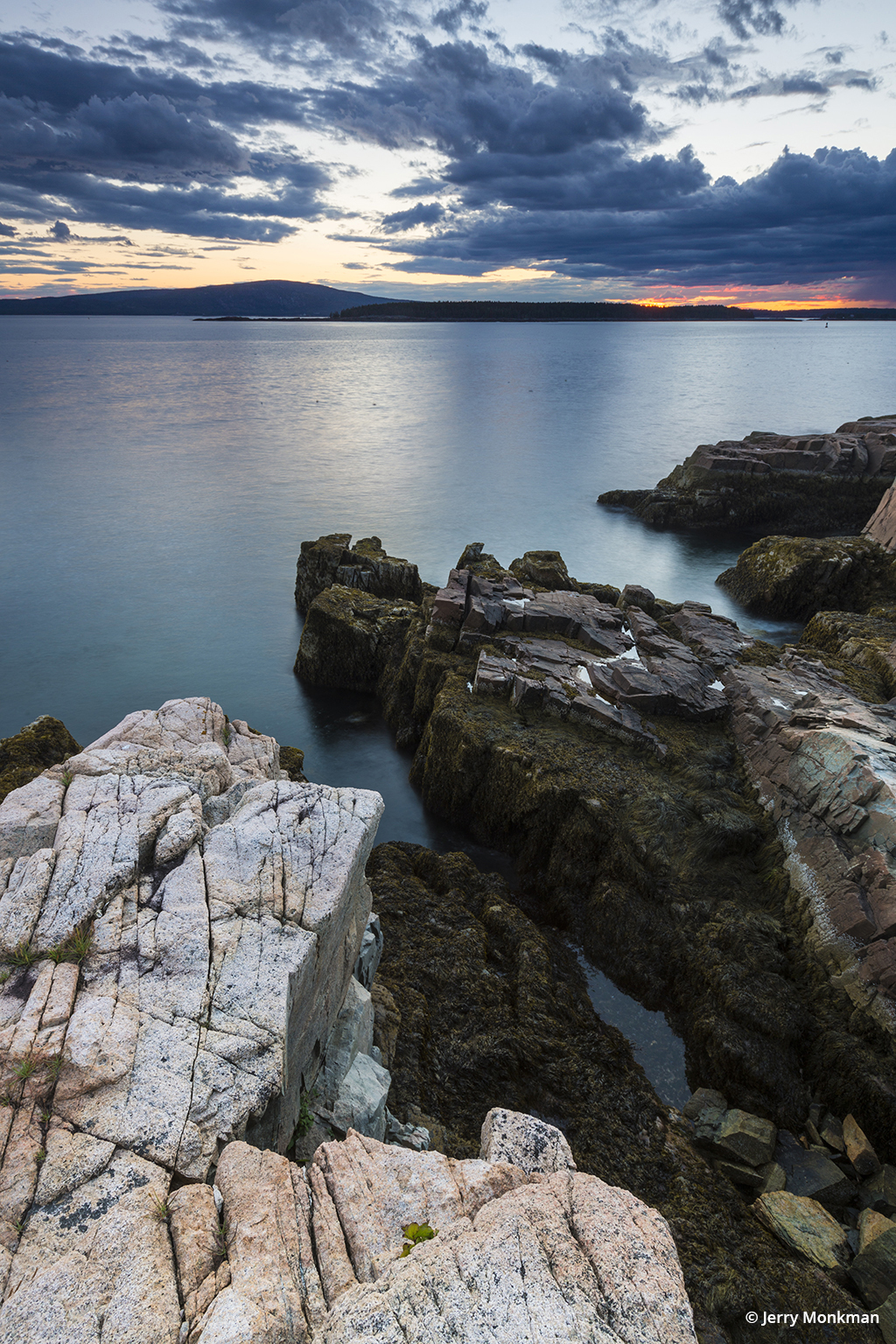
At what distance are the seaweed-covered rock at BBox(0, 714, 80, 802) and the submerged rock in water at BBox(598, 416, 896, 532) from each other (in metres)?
46.6

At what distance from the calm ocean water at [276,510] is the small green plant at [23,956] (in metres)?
13.2

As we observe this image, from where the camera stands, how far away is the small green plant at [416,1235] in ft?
18.7

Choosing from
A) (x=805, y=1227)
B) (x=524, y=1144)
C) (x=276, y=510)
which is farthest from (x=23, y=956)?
(x=276, y=510)

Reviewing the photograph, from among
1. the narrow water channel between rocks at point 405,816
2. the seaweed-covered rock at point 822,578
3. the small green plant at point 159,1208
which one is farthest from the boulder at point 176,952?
the seaweed-covered rock at point 822,578

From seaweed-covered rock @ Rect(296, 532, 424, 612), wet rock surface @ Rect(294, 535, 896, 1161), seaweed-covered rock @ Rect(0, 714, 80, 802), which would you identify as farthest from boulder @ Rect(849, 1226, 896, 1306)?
seaweed-covered rock @ Rect(296, 532, 424, 612)

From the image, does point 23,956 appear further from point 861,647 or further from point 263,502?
point 263,502

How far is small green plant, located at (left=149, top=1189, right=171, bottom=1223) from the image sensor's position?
226 inches

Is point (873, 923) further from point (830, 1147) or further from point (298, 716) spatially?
point (298, 716)

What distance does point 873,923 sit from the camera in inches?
477

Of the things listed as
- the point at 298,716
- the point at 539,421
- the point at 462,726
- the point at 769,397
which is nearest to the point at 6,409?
the point at 539,421

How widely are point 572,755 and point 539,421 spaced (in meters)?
79.6

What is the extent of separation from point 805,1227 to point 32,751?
1780 cm

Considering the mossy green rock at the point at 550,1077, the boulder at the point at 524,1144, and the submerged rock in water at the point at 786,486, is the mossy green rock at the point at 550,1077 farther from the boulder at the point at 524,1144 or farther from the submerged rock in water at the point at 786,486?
the submerged rock in water at the point at 786,486

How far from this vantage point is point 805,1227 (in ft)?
31.0
